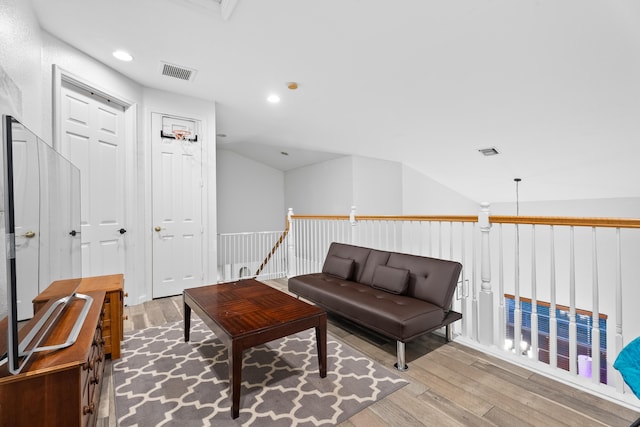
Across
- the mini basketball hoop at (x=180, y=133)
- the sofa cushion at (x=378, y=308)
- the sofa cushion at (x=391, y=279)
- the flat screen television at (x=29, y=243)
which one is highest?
the mini basketball hoop at (x=180, y=133)

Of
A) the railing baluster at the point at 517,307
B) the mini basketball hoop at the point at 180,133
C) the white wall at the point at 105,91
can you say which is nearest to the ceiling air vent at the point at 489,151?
the railing baluster at the point at 517,307

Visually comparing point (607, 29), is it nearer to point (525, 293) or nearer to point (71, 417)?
point (71, 417)

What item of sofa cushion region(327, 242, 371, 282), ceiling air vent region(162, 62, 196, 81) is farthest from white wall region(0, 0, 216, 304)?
sofa cushion region(327, 242, 371, 282)

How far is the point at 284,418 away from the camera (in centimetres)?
164

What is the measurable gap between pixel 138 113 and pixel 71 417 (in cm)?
355

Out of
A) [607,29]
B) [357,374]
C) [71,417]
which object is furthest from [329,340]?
[607,29]

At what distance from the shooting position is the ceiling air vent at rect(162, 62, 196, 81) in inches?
128

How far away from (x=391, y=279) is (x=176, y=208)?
3.06 metres

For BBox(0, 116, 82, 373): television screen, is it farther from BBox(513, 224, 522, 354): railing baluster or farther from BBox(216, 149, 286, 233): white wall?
BBox(216, 149, 286, 233): white wall

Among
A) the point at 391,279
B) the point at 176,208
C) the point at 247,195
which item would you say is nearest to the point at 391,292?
the point at 391,279

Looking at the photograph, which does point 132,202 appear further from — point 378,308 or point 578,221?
point 578,221

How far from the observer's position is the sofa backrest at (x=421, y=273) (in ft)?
7.90

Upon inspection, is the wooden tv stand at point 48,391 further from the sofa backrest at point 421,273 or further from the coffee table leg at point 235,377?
the sofa backrest at point 421,273

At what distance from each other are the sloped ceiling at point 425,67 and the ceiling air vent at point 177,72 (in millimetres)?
88
